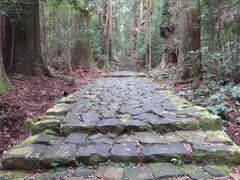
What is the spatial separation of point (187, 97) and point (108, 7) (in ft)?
53.4

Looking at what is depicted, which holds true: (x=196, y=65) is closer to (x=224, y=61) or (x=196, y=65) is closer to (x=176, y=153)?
(x=224, y=61)

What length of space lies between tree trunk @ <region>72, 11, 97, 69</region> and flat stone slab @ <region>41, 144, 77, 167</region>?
11.0 m

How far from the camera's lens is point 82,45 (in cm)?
1460

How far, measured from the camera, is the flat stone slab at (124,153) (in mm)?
3338

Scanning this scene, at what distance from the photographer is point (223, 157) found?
335 cm

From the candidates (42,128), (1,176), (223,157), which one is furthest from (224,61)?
(1,176)

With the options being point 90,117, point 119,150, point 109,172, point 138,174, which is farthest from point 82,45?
point 138,174

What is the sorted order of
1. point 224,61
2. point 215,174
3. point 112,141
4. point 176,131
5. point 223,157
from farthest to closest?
point 224,61 < point 176,131 < point 112,141 < point 223,157 < point 215,174

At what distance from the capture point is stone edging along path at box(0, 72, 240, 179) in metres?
3.18

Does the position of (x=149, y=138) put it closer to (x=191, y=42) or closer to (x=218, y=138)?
(x=218, y=138)

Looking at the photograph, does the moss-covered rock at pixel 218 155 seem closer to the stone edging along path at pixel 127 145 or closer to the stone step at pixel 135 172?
the stone edging along path at pixel 127 145

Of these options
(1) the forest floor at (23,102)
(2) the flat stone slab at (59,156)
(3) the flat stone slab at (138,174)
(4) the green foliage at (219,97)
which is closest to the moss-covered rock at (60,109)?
(1) the forest floor at (23,102)

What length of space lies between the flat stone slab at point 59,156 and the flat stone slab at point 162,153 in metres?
0.80

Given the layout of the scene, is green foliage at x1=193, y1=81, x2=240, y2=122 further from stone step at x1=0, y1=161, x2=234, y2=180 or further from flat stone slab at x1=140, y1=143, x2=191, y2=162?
stone step at x1=0, y1=161, x2=234, y2=180
